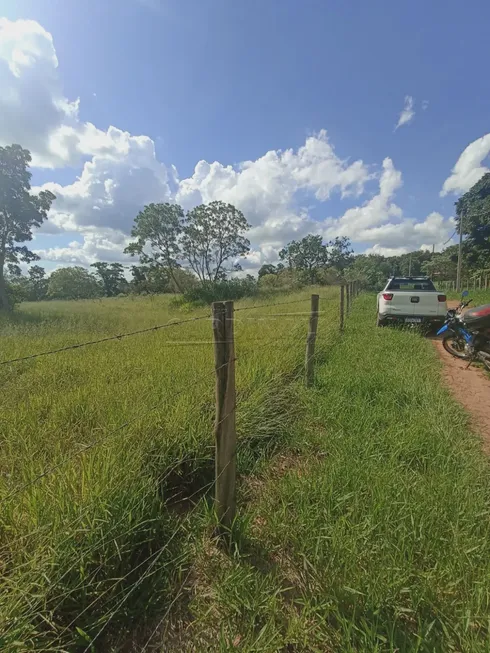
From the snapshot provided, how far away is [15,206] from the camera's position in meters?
14.5

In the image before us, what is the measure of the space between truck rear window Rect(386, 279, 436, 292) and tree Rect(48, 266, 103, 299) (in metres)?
48.8

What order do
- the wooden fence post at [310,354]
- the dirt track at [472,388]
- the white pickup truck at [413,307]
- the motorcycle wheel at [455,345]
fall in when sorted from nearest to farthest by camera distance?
the dirt track at [472,388], the wooden fence post at [310,354], the motorcycle wheel at [455,345], the white pickup truck at [413,307]

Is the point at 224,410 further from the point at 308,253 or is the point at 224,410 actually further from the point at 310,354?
the point at 308,253

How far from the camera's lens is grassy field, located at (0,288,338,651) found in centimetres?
125

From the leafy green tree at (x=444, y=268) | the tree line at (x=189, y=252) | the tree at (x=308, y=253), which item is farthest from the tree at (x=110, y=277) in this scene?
the leafy green tree at (x=444, y=268)

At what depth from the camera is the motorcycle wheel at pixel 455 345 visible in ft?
17.9

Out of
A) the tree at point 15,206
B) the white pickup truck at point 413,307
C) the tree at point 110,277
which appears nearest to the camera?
the white pickup truck at point 413,307

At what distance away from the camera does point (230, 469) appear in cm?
168

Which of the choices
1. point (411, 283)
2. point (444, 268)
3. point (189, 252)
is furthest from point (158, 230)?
point (444, 268)

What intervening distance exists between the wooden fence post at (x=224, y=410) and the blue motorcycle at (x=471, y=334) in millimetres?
4912

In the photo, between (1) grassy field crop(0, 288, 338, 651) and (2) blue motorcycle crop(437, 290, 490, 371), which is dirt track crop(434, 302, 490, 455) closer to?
(2) blue motorcycle crop(437, 290, 490, 371)

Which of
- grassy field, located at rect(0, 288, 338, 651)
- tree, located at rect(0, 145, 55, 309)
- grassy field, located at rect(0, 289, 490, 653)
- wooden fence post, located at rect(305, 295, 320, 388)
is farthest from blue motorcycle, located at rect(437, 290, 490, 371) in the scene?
tree, located at rect(0, 145, 55, 309)

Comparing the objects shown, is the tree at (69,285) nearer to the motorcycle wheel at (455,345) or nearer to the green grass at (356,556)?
the motorcycle wheel at (455,345)

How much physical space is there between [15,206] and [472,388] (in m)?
19.4
